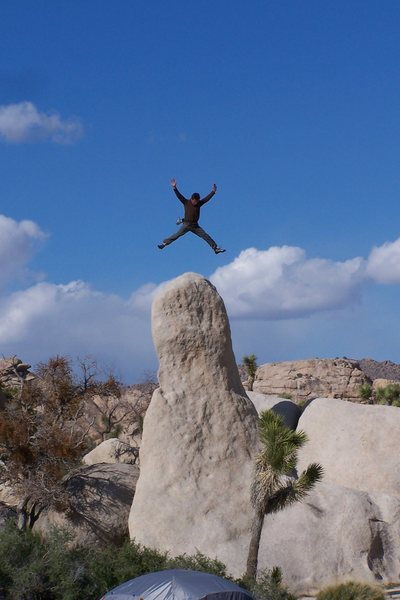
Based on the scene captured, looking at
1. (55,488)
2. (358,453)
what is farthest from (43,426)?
(358,453)

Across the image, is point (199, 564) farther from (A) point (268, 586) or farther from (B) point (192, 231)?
(B) point (192, 231)

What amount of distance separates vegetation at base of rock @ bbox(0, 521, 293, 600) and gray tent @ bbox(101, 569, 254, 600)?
2142 mm

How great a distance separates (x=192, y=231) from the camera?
68.2 feet

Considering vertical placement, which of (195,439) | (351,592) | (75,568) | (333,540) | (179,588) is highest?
(195,439)

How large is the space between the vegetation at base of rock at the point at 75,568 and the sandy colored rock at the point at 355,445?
4.03 meters

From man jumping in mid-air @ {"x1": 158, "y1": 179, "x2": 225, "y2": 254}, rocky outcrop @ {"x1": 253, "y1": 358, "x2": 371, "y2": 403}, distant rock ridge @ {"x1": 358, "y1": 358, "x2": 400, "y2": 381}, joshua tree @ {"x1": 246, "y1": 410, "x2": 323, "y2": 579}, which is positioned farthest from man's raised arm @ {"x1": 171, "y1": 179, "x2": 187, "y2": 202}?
distant rock ridge @ {"x1": 358, "y1": 358, "x2": 400, "y2": 381}

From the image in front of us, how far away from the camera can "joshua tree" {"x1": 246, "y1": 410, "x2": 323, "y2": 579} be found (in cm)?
1605

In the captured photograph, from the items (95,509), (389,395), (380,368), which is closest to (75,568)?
(95,509)

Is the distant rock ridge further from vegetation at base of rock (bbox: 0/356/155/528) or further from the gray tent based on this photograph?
the gray tent

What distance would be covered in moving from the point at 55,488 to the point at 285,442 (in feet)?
22.8

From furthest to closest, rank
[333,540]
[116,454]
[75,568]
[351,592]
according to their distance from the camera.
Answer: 1. [116,454]
2. [333,540]
3. [351,592]
4. [75,568]

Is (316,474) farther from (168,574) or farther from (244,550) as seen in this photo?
(168,574)

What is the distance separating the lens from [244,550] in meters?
Answer: 18.1

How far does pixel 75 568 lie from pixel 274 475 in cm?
411
